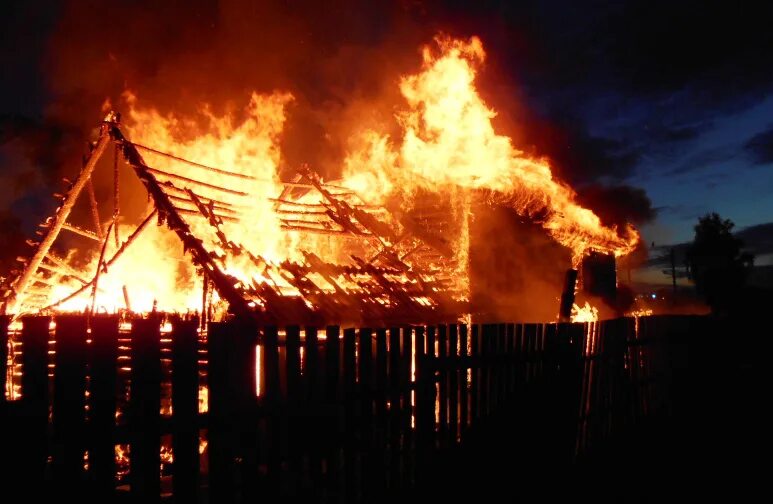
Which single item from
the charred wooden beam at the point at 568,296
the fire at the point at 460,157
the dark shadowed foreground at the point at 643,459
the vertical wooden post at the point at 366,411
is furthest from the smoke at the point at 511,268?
the vertical wooden post at the point at 366,411

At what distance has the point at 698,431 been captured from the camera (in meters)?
10.4

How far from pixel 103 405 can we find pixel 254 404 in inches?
39.8

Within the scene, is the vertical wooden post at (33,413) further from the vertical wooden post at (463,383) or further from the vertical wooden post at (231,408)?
the vertical wooden post at (463,383)

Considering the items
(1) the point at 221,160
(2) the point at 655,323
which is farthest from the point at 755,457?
(1) the point at 221,160

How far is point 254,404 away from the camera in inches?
159

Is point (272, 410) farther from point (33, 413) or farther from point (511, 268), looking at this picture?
point (511, 268)

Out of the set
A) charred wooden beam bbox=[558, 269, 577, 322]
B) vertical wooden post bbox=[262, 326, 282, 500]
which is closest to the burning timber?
charred wooden beam bbox=[558, 269, 577, 322]

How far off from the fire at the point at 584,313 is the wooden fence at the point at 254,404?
6474 millimetres

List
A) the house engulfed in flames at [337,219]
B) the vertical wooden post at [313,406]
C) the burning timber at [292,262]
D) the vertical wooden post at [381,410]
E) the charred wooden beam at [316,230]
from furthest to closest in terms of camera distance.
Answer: the charred wooden beam at [316,230] < the house engulfed in flames at [337,219] < the burning timber at [292,262] < the vertical wooden post at [381,410] < the vertical wooden post at [313,406]

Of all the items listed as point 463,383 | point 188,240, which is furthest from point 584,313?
point 188,240

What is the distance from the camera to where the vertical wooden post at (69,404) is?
3156 millimetres

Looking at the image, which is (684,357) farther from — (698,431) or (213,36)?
(213,36)

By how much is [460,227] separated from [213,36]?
11.8 m

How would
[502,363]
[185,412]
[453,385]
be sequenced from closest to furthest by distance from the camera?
[185,412]
[453,385]
[502,363]
